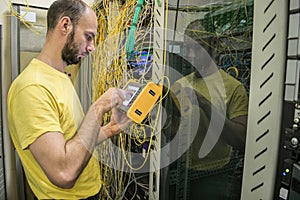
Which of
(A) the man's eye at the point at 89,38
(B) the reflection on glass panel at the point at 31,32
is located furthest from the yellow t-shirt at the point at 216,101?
(B) the reflection on glass panel at the point at 31,32

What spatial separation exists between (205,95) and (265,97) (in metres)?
0.38

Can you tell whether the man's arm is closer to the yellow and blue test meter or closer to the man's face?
the yellow and blue test meter

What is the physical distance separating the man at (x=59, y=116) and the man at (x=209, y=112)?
11.8 inches

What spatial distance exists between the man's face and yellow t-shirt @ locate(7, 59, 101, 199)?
98mm

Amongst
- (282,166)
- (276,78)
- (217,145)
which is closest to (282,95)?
(276,78)

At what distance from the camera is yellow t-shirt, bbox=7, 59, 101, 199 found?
0.76 metres

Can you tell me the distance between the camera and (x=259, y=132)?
456 millimetres

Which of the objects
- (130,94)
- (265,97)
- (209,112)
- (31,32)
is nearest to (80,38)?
(130,94)

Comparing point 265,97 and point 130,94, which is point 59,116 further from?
point 265,97

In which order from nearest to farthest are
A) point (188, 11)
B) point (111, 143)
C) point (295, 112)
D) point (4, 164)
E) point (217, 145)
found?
point (295, 112), point (217, 145), point (188, 11), point (111, 143), point (4, 164)

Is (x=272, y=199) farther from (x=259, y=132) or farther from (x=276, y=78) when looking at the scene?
(x=276, y=78)

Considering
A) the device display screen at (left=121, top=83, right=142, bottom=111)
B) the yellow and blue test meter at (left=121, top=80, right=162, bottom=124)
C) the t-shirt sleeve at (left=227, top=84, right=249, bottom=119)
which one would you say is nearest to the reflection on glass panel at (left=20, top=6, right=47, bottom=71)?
the device display screen at (left=121, top=83, right=142, bottom=111)

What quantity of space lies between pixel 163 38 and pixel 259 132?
506mm

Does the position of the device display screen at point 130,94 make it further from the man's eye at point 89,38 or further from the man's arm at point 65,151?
the man's eye at point 89,38
